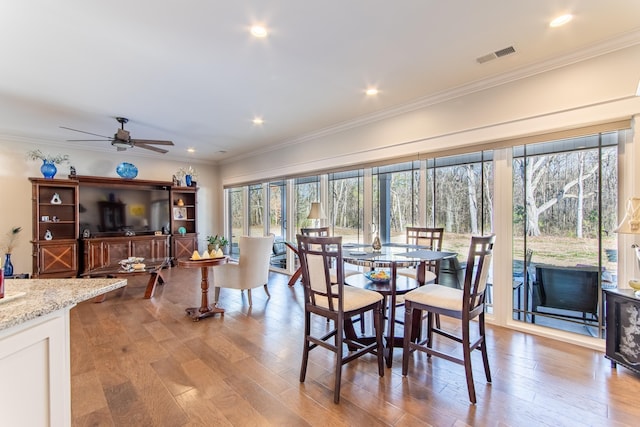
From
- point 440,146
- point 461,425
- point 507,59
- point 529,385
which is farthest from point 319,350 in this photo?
point 507,59

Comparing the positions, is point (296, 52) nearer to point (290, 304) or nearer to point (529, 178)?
point (529, 178)

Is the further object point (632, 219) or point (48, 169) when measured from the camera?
point (48, 169)

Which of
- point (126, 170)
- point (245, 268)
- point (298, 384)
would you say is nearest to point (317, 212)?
point (245, 268)

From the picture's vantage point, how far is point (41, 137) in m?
5.52

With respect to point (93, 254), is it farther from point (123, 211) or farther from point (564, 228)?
point (564, 228)

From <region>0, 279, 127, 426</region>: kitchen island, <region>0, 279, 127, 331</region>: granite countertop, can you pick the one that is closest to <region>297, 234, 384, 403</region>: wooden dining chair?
<region>0, 279, 127, 331</region>: granite countertop

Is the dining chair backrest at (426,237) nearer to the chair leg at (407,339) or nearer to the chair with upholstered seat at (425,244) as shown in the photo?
the chair with upholstered seat at (425,244)

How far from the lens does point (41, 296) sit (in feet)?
4.33

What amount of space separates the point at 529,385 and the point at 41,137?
26.4 ft

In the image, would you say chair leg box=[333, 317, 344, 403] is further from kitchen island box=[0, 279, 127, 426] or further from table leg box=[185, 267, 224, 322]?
table leg box=[185, 267, 224, 322]

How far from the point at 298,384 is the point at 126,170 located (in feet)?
19.4

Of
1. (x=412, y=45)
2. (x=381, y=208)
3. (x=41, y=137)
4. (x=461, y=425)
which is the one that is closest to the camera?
(x=461, y=425)

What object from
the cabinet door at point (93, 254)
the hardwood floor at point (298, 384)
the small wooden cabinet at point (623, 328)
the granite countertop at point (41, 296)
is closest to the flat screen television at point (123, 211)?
the cabinet door at point (93, 254)

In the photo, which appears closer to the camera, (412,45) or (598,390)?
(598,390)
